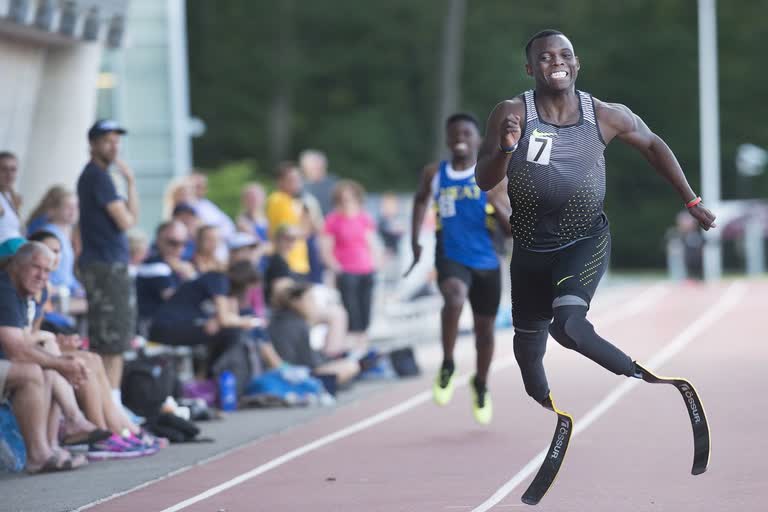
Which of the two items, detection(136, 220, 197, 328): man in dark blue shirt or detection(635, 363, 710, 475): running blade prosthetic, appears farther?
detection(136, 220, 197, 328): man in dark blue shirt

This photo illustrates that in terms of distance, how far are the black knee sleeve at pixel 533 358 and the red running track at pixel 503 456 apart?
52cm

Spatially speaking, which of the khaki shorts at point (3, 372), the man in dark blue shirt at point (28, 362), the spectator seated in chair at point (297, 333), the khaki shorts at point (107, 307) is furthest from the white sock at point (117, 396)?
the spectator seated in chair at point (297, 333)

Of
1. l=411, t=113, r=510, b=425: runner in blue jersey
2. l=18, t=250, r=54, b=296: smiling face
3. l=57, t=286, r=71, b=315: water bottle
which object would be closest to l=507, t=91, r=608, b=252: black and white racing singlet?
l=18, t=250, r=54, b=296: smiling face

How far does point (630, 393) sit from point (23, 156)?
6998 millimetres

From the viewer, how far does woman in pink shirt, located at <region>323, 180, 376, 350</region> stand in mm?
16531

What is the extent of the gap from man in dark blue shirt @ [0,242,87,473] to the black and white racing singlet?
303 centimetres

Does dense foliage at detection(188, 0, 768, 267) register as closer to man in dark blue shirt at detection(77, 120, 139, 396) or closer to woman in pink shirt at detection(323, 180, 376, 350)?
woman in pink shirt at detection(323, 180, 376, 350)

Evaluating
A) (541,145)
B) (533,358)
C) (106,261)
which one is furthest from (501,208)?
(541,145)

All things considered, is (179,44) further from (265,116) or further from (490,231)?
(265,116)

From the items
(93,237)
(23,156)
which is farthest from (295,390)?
(23,156)

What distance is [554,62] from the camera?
727cm

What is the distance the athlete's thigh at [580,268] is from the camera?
734 cm

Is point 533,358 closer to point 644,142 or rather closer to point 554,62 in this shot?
point 644,142

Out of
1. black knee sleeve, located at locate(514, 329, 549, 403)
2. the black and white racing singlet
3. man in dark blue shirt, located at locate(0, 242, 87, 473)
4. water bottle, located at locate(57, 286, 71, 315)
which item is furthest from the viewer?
water bottle, located at locate(57, 286, 71, 315)
